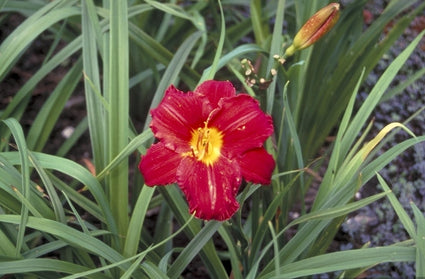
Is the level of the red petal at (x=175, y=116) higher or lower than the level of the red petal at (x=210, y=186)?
higher

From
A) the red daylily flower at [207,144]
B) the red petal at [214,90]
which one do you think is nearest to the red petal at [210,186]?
the red daylily flower at [207,144]

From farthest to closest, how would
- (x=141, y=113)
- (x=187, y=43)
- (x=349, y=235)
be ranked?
(x=141, y=113) < (x=349, y=235) < (x=187, y=43)

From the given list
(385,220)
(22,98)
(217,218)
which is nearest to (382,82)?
(217,218)

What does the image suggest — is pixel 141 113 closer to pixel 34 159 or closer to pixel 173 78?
pixel 173 78

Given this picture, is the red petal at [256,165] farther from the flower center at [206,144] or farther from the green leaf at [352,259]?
the green leaf at [352,259]

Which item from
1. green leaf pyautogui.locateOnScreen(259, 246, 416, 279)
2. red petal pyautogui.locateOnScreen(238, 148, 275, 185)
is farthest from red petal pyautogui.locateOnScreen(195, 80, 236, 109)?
green leaf pyautogui.locateOnScreen(259, 246, 416, 279)

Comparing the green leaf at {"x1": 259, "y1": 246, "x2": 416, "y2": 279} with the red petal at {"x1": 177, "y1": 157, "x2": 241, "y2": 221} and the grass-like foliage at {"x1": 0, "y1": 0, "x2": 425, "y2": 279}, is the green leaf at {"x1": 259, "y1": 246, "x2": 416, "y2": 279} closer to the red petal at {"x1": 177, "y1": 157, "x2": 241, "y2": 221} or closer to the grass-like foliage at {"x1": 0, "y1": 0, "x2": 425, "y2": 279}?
the grass-like foliage at {"x1": 0, "y1": 0, "x2": 425, "y2": 279}
